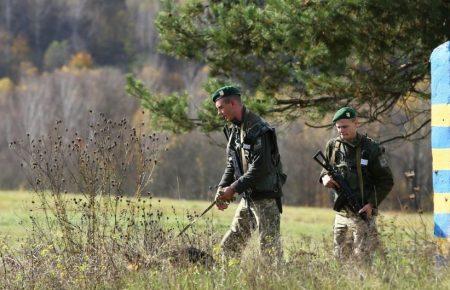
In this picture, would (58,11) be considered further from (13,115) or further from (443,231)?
(443,231)

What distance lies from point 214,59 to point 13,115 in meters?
66.5

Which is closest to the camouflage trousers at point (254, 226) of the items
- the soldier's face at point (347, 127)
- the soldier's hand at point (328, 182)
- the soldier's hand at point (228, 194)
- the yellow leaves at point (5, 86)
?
the soldier's hand at point (228, 194)

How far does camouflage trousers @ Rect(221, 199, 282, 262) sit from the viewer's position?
7.79 m

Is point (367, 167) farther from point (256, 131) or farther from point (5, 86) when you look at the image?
point (5, 86)

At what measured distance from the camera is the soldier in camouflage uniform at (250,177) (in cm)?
777

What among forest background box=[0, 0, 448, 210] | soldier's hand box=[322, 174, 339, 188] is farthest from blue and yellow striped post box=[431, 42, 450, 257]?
soldier's hand box=[322, 174, 339, 188]

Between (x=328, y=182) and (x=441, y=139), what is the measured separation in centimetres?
105

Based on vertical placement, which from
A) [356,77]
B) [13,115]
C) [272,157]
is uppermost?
[13,115]

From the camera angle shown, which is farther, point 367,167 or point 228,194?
point 367,167

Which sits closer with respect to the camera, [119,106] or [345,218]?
[345,218]

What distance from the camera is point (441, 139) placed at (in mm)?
7562

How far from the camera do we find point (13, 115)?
254 ft

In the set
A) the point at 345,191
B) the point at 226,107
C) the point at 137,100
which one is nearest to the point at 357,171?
the point at 345,191

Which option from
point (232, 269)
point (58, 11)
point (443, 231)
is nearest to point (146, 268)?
point (232, 269)
